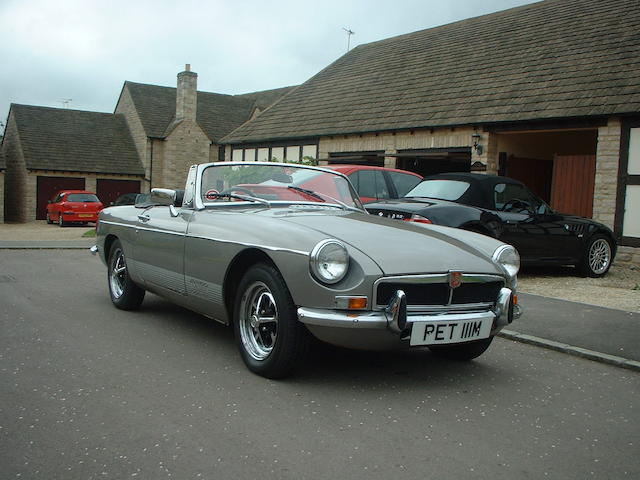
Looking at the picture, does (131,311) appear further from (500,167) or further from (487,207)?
(500,167)

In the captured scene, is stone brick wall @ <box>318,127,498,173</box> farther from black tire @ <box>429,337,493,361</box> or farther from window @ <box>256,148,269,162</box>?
black tire @ <box>429,337,493,361</box>

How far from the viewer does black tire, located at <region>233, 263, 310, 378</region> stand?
12.9 ft

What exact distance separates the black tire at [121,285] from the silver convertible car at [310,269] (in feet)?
2.18

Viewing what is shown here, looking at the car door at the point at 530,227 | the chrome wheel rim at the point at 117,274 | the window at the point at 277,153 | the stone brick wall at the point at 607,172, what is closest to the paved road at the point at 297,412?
the chrome wheel rim at the point at 117,274

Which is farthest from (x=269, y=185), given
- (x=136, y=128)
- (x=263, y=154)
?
(x=136, y=128)

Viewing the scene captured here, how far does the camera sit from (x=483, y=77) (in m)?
17.0

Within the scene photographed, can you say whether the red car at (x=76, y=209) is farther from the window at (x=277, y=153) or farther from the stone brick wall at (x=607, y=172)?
the stone brick wall at (x=607, y=172)

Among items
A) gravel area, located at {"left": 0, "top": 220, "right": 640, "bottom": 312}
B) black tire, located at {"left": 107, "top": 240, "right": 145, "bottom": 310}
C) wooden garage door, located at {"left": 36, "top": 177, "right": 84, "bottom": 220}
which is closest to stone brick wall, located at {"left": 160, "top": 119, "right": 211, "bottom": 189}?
wooden garage door, located at {"left": 36, "top": 177, "right": 84, "bottom": 220}

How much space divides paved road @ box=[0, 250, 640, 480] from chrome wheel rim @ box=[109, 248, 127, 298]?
3.10 feet

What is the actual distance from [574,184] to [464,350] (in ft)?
38.2

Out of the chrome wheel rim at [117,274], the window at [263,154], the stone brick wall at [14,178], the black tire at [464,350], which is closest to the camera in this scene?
the black tire at [464,350]

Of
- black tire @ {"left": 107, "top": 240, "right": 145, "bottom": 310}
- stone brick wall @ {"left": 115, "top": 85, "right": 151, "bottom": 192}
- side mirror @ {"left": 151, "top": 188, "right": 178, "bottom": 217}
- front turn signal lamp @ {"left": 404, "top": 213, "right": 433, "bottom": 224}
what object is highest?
stone brick wall @ {"left": 115, "top": 85, "right": 151, "bottom": 192}

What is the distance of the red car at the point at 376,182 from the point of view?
10367 mm

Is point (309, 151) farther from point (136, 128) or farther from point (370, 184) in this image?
point (136, 128)
